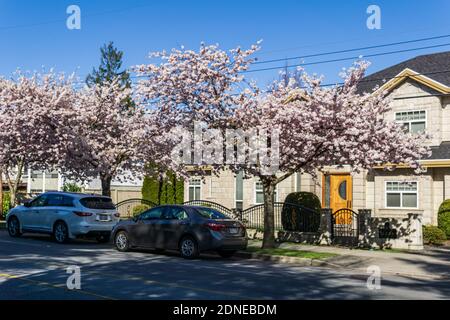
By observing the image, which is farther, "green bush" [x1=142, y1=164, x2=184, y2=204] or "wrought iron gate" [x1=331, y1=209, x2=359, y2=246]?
"green bush" [x1=142, y1=164, x2=184, y2=204]

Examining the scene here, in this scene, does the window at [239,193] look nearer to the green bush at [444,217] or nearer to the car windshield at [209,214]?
the green bush at [444,217]

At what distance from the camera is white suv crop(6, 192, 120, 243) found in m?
Answer: 19.6

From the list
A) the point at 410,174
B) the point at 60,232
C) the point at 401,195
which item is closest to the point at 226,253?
the point at 60,232

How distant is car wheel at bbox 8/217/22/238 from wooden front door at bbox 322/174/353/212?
1339 cm

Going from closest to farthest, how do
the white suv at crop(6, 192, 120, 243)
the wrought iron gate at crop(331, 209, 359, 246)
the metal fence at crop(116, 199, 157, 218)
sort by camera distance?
the white suv at crop(6, 192, 120, 243) → the wrought iron gate at crop(331, 209, 359, 246) → the metal fence at crop(116, 199, 157, 218)

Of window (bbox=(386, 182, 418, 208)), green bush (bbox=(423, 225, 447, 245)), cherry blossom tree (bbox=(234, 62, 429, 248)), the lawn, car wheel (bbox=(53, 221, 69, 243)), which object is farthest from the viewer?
window (bbox=(386, 182, 418, 208))

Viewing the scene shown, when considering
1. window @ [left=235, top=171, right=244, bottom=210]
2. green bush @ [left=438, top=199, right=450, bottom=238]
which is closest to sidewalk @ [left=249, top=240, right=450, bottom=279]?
green bush @ [left=438, top=199, right=450, bottom=238]

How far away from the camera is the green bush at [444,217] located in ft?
72.8

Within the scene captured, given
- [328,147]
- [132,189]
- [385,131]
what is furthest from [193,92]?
[132,189]

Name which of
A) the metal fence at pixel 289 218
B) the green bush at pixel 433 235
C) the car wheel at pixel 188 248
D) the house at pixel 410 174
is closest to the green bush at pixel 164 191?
the house at pixel 410 174

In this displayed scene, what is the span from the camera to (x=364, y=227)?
20281 mm

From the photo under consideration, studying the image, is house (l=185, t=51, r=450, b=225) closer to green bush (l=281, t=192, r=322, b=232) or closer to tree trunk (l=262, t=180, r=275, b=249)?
green bush (l=281, t=192, r=322, b=232)

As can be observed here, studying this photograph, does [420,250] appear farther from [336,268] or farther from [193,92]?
[193,92]

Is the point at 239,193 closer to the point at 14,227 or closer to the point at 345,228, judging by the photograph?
the point at 345,228
